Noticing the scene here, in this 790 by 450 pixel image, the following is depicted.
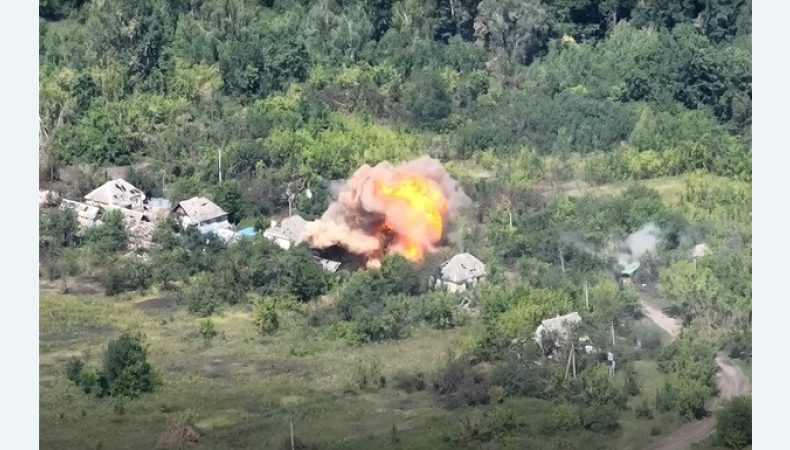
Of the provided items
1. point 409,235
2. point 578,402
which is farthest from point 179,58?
point 578,402

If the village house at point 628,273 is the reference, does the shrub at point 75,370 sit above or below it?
below

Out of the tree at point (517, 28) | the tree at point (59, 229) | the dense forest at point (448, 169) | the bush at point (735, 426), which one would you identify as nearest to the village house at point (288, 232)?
the dense forest at point (448, 169)

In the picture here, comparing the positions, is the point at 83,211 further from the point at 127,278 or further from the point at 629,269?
the point at 629,269

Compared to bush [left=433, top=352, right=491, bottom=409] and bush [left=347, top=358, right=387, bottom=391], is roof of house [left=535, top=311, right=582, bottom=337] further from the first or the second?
bush [left=347, top=358, right=387, bottom=391]

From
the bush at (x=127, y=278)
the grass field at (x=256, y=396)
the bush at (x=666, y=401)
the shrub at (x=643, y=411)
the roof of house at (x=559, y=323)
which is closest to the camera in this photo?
the grass field at (x=256, y=396)

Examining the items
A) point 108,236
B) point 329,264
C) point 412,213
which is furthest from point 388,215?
point 108,236

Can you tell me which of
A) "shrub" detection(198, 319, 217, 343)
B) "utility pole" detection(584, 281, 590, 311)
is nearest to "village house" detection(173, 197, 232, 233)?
"shrub" detection(198, 319, 217, 343)

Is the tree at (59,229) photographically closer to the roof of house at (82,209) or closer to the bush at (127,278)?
the roof of house at (82,209)
